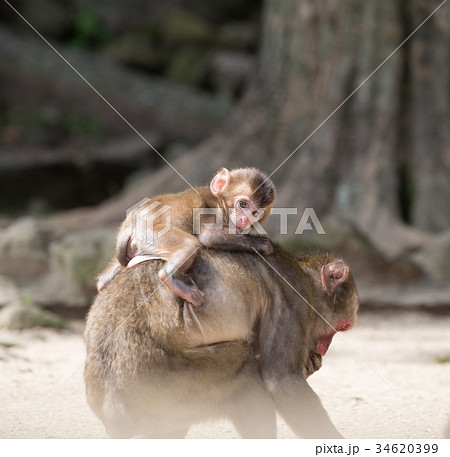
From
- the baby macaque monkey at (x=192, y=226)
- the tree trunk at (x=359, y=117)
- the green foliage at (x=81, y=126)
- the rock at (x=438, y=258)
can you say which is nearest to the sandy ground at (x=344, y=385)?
the rock at (x=438, y=258)

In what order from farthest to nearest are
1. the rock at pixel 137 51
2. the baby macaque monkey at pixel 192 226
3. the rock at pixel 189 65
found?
1. the rock at pixel 137 51
2. the rock at pixel 189 65
3. the baby macaque monkey at pixel 192 226

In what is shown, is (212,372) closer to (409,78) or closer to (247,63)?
(409,78)

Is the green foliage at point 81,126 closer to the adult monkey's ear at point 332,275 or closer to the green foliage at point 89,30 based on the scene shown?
the green foliage at point 89,30

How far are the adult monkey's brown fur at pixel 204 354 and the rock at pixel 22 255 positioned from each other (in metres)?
4.62

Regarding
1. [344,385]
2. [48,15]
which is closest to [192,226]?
[344,385]

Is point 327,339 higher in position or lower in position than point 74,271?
higher

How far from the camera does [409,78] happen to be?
8.59m

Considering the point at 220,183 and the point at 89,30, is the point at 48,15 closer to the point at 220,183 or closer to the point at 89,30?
the point at 89,30

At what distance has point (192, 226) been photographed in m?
3.96

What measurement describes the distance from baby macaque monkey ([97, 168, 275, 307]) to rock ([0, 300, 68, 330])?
3.06 meters

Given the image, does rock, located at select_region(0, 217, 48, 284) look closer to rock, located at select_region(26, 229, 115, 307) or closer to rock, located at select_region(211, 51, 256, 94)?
rock, located at select_region(26, 229, 115, 307)

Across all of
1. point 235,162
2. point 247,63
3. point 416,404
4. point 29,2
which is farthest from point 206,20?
point 416,404

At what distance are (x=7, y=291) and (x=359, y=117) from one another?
13.7 feet

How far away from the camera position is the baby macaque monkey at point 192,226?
138 inches
